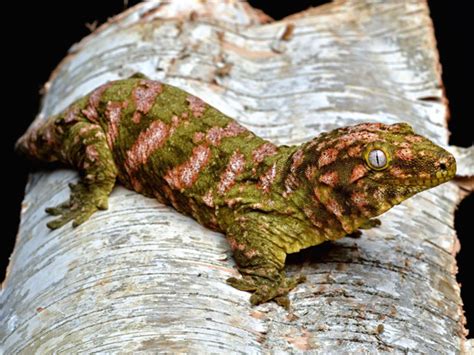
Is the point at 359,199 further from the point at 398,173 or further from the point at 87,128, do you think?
the point at 87,128

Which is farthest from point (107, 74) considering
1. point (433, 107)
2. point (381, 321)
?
point (381, 321)

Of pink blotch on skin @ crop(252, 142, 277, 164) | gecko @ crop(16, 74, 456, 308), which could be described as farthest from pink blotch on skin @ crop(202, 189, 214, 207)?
pink blotch on skin @ crop(252, 142, 277, 164)

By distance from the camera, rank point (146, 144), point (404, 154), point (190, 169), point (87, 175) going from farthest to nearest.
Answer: point (87, 175) → point (146, 144) → point (190, 169) → point (404, 154)

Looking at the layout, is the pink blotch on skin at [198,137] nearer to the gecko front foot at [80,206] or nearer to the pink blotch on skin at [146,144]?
the pink blotch on skin at [146,144]

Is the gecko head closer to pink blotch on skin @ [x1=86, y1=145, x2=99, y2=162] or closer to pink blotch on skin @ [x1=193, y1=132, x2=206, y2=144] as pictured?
pink blotch on skin @ [x1=193, y1=132, x2=206, y2=144]

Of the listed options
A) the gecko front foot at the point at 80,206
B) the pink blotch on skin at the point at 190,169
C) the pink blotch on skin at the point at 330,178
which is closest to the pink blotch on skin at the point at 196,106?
the pink blotch on skin at the point at 190,169

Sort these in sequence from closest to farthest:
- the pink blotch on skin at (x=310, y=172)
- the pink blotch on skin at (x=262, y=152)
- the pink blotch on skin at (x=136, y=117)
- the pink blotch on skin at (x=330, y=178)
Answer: the pink blotch on skin at (x=330, y=178)
the pink blotch on skin at (x=310, y=172)
the pink blotch on skin at (x=262, y=152)
the pink blotch on skin at (x=136, y=117)

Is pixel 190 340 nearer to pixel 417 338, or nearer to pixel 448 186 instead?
pixel 417 338

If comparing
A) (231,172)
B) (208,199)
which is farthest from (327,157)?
(208,199)
